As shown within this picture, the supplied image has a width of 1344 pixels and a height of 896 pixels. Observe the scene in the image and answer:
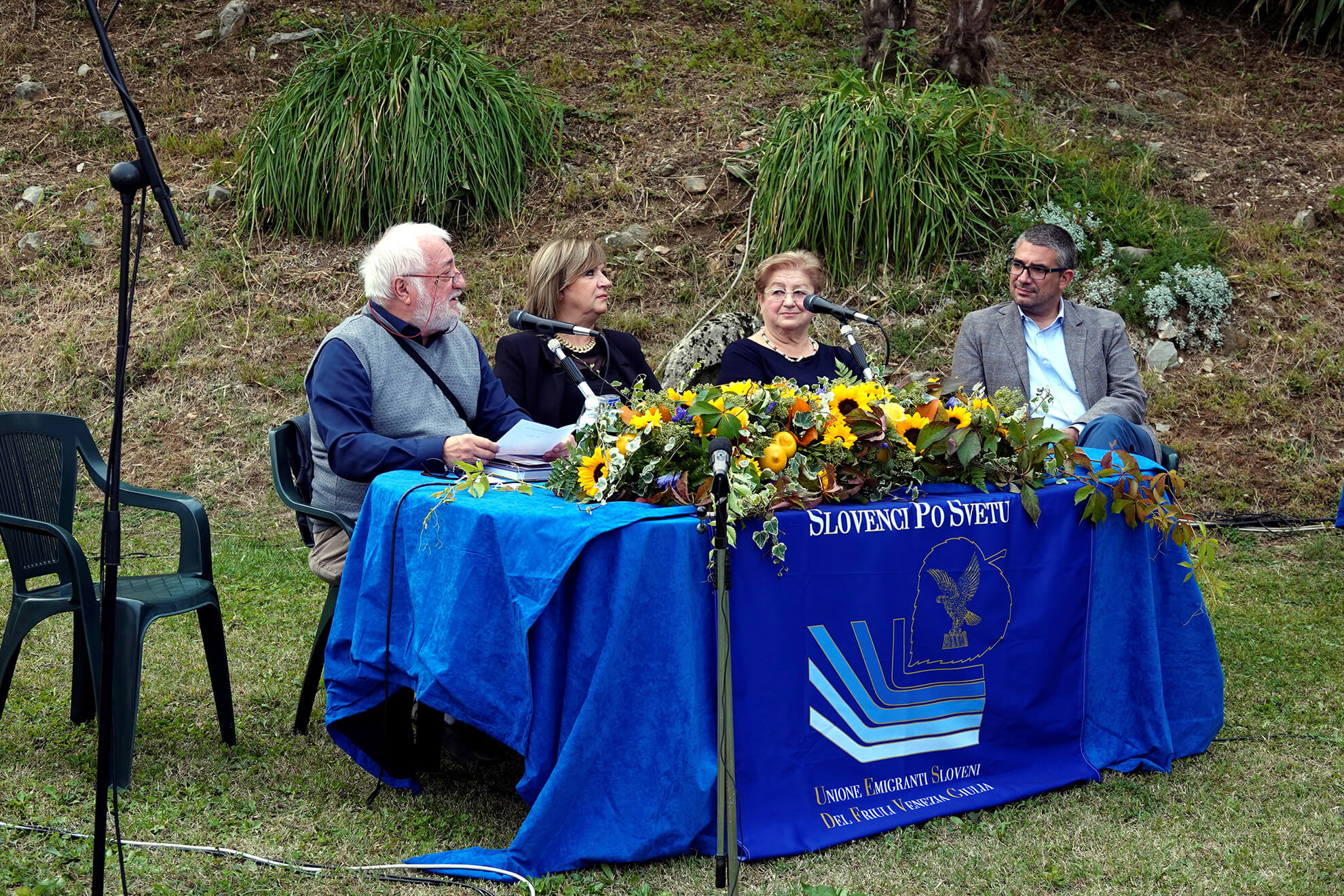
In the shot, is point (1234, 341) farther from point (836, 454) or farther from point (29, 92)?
point (29, 92)

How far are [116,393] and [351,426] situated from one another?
1523 millimetres

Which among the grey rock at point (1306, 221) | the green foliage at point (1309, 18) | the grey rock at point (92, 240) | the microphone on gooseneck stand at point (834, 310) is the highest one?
the green foliage at point (1309, 18)

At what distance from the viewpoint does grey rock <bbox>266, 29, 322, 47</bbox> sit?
1003cm

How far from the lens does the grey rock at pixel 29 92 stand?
9.90 metres

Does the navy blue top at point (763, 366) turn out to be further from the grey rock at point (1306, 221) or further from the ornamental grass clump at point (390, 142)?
the grey rock at point (1306, 221)

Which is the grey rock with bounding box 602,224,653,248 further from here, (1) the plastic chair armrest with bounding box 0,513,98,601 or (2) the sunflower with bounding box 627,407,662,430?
(2) the sunflower with bounding box 627,407,662,430

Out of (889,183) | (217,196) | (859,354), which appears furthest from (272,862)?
(217,196)

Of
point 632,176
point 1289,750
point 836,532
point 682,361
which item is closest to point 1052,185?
point 632,176

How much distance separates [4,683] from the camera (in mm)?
3426

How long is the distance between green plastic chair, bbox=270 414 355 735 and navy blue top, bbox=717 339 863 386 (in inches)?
63.6

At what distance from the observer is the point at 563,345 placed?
4.63 m

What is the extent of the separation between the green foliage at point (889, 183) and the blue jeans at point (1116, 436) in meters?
3.49

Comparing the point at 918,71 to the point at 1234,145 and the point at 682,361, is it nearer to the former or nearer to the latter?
the point at 1234,145

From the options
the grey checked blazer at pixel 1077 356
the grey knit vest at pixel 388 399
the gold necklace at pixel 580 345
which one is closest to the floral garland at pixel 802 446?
the grey knit vest at pixel 388 399
